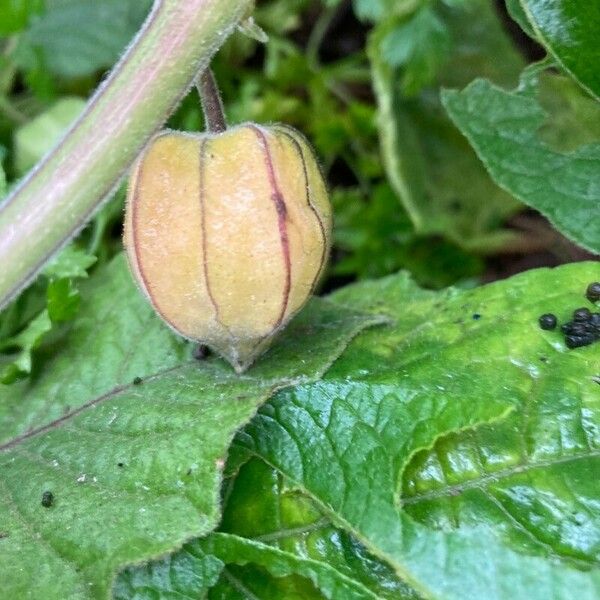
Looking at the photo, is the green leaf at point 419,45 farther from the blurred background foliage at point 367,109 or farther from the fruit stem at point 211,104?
the fruit stem at point 211,104

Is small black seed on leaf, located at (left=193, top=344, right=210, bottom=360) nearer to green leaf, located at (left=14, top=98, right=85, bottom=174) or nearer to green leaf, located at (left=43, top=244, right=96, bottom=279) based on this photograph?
green leaf, located at (left=43, top=244, right=96, bottom=279)

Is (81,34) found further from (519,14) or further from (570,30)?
(570,30)

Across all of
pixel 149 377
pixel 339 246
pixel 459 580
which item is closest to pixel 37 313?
pixel 149 377

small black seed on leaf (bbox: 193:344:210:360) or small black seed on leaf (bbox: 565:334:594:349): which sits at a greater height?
small black seed on leaf (bbox: 193:344:210:360)

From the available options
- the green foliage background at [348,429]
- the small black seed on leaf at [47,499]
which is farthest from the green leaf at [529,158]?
the small black seed on leaf at [47,499]

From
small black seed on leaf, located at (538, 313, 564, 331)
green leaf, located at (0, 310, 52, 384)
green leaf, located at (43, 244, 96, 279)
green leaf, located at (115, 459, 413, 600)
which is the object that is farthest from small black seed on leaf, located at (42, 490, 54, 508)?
small black seed on leaf, located at (538, 313, 564, 331)

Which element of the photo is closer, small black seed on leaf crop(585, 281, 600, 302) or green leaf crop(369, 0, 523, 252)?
small black seed on leaf crop(585, 281, 600, 302)

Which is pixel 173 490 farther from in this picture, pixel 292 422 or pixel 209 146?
pixel 209 146
